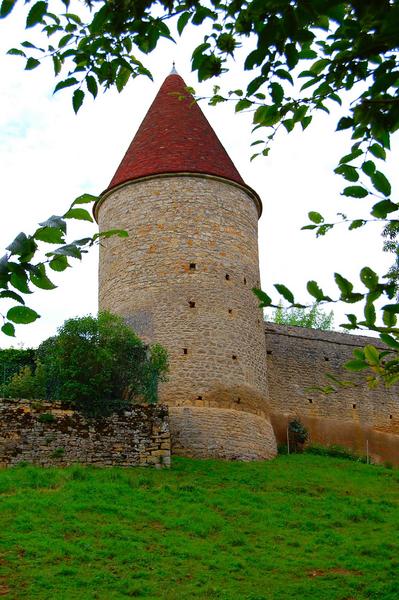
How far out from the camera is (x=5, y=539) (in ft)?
37.8

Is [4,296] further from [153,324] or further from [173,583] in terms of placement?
[153,324]

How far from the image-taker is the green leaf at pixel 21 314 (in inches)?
141

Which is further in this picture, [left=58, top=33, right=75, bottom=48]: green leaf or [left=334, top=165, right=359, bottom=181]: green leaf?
[left=58, top=33, right=75, bottom=48]: green leaf

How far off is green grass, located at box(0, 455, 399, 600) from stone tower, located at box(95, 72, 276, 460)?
1.47m

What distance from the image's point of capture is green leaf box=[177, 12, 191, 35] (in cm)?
453

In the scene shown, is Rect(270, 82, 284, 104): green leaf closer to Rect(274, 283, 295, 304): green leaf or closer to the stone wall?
Rect(274, 283, 295, 304): green leaf

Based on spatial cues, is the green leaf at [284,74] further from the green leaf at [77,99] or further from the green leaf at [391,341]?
the green leaf at [391,341]

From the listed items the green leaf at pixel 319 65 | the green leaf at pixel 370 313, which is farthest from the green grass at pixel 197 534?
the green leaf at pixel 319 65

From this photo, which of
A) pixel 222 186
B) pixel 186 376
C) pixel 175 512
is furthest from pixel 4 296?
pixel 222 186

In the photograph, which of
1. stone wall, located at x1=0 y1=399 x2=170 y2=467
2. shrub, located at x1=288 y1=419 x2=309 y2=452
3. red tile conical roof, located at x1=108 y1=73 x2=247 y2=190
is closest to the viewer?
stone wall, located at x1=0 y1=399 x2=170 y2=467

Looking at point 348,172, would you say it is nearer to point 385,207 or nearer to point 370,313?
point 385,207

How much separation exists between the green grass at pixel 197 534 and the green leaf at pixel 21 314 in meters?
6.58

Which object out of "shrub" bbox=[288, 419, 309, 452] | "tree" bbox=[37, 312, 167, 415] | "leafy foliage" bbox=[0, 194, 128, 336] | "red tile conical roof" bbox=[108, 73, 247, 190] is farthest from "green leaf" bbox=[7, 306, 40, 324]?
"shrub" bbox=[288, 419, 309, 452]

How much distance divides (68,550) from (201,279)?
9313 millimetres
